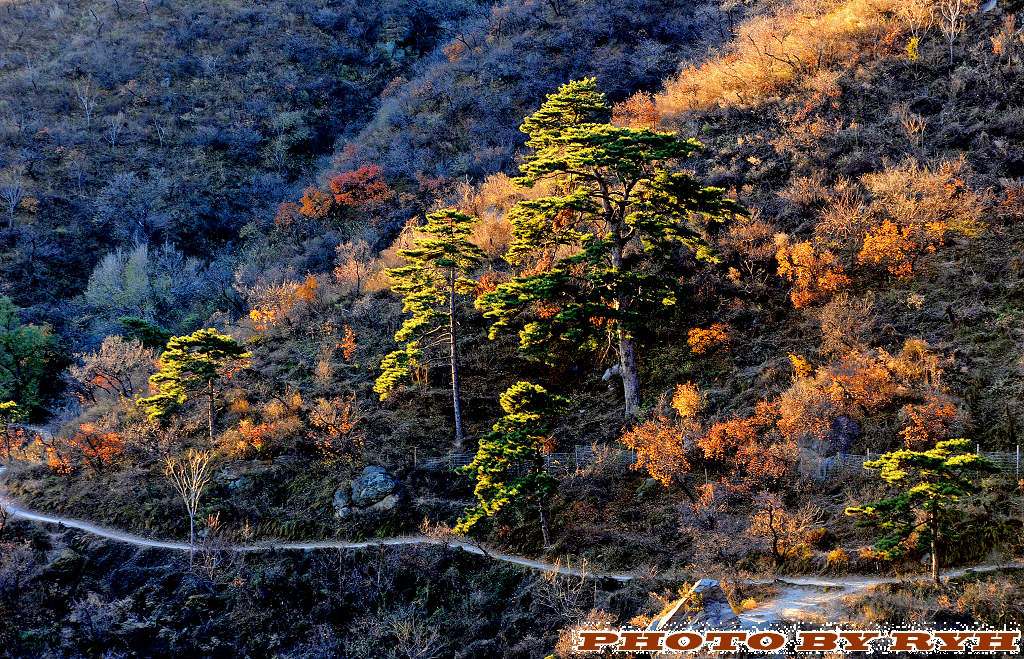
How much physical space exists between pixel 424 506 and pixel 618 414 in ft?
29.0

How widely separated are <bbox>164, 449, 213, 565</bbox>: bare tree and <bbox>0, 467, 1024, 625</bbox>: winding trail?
1.14 metres

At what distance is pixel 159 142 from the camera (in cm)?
7462

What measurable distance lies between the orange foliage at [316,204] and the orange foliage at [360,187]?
1.05 m

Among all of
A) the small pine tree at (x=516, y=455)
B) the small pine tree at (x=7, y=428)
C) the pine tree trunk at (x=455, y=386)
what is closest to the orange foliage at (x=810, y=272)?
the small pine tree at (x=516, y=455)

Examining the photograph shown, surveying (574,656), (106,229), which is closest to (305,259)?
(106,229)

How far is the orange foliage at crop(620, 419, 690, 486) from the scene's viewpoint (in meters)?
24.6

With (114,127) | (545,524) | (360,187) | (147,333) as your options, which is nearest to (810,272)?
(545,524)

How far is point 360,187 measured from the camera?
2224 inches

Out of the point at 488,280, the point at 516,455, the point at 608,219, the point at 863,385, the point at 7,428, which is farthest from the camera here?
the point at 7,428

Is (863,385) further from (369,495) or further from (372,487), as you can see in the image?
(369,495)

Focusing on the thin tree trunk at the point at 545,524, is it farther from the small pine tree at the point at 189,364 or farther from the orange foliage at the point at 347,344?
the small pine tree at the point at 189,364

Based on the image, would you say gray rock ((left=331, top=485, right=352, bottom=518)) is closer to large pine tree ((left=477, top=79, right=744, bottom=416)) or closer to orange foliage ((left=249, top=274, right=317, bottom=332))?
large pine tree ((left=477, top=79, right=744, bottom=416))

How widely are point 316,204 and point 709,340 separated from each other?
129 ft

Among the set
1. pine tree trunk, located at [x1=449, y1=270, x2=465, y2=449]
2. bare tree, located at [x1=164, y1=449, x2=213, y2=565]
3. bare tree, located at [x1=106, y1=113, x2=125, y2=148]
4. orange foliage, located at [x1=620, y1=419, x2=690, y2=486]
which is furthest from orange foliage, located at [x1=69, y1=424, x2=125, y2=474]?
bare tree, located at [x1=106, y1=113, x2=125, y2=148]
